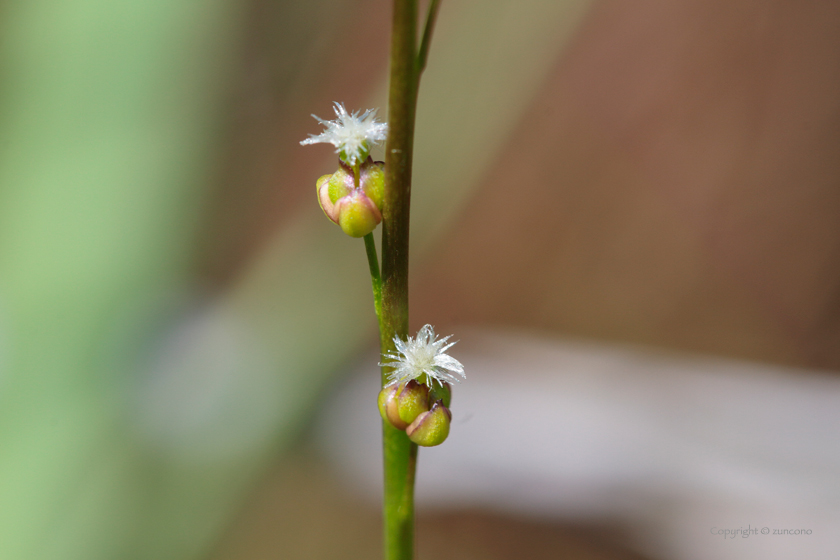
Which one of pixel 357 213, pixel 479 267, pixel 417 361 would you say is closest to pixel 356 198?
pixel 357 213

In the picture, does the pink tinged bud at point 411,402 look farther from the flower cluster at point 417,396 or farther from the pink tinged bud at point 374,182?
the pink tinged bud at point 374,182

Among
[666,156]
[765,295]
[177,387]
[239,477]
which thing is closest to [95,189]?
[177,387]

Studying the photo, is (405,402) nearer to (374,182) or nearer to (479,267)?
(374,182)

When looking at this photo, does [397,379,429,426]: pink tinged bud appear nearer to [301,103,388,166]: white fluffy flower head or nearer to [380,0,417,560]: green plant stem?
[380,0,417,560]: green plant stem

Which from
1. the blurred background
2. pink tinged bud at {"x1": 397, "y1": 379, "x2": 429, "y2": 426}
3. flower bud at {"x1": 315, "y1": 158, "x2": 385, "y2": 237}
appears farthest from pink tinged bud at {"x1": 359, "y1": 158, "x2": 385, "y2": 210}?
the blurred background

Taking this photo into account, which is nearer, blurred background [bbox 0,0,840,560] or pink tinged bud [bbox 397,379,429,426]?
pink tinged bud [bbox 397,379,429,426]

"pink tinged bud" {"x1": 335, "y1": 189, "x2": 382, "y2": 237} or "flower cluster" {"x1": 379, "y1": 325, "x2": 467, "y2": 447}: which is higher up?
"pink tinged bud" {"x1": 335, "y1": 189, "x2": 382, "y2": 237}
